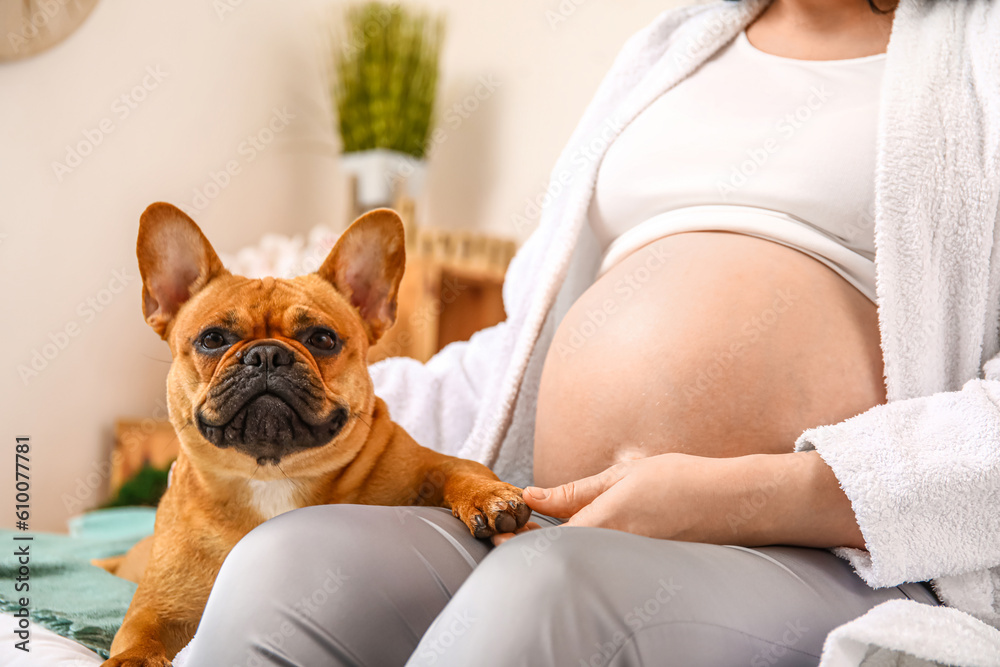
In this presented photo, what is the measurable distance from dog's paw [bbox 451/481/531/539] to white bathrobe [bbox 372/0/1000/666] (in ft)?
0.89

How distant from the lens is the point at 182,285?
2.75ft

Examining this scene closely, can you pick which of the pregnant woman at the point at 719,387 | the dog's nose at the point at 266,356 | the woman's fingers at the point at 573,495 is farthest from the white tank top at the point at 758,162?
the dog's nose at the point at 266,356

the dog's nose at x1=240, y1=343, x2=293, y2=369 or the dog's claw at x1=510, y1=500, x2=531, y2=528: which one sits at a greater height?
the dog's nose at x1=240, y1=343, x2=293, y2=369

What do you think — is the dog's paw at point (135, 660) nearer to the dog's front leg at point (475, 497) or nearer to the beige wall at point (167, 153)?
the dog's front leg at point (475, 497)

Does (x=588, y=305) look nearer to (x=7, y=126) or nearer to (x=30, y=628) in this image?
(x=30, y=628)

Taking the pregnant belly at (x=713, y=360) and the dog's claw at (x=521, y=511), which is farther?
the pregnant belly at (x=713, y=360)

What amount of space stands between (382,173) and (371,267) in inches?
55.4

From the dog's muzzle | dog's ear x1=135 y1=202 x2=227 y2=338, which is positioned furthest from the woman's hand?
dog's ear x1=135 y1=202 x2=227 y2=338

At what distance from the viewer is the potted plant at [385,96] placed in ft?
7.28

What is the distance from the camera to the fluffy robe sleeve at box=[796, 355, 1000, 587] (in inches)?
25.9

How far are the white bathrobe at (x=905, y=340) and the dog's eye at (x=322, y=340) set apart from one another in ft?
1.00

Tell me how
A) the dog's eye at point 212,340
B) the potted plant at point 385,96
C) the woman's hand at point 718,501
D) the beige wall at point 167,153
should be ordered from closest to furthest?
1. the woman's hand at point 718,501
2. the dog's eye at point 212,340
3. the beige wall at point 167,153
4. the potted plant at point 385,96

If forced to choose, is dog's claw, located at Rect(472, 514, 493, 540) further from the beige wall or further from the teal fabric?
the beige wall

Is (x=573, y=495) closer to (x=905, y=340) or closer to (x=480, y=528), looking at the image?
(x=480, y=528)
